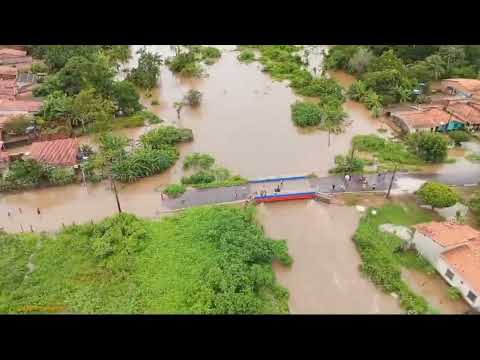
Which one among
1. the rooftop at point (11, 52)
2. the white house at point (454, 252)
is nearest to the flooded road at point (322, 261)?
the white house at point (454, 252)

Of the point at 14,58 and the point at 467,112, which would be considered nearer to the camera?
the point at 467,112

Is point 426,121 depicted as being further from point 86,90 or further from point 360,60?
point 86,90

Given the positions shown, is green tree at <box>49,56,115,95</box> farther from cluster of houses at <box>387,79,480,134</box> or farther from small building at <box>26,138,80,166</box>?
cluster of houses at <box>387,79,480,134</box>

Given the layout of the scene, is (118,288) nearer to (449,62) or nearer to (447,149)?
(447,149)

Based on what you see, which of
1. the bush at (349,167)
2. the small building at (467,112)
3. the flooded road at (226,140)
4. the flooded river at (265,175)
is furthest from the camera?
the small building at (467,112)

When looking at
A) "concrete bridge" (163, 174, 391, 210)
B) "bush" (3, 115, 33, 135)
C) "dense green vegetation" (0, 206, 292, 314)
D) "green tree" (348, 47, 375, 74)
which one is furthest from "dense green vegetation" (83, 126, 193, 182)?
"green tree" (348, 47, 375, 74)

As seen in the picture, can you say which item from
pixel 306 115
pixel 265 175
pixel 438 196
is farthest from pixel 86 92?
pixel 438 196

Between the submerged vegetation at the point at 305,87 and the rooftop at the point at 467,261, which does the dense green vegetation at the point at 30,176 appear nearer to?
the submerged vegetation at the point at 305,87

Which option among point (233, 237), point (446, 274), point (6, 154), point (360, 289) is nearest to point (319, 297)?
point (360, 289)
